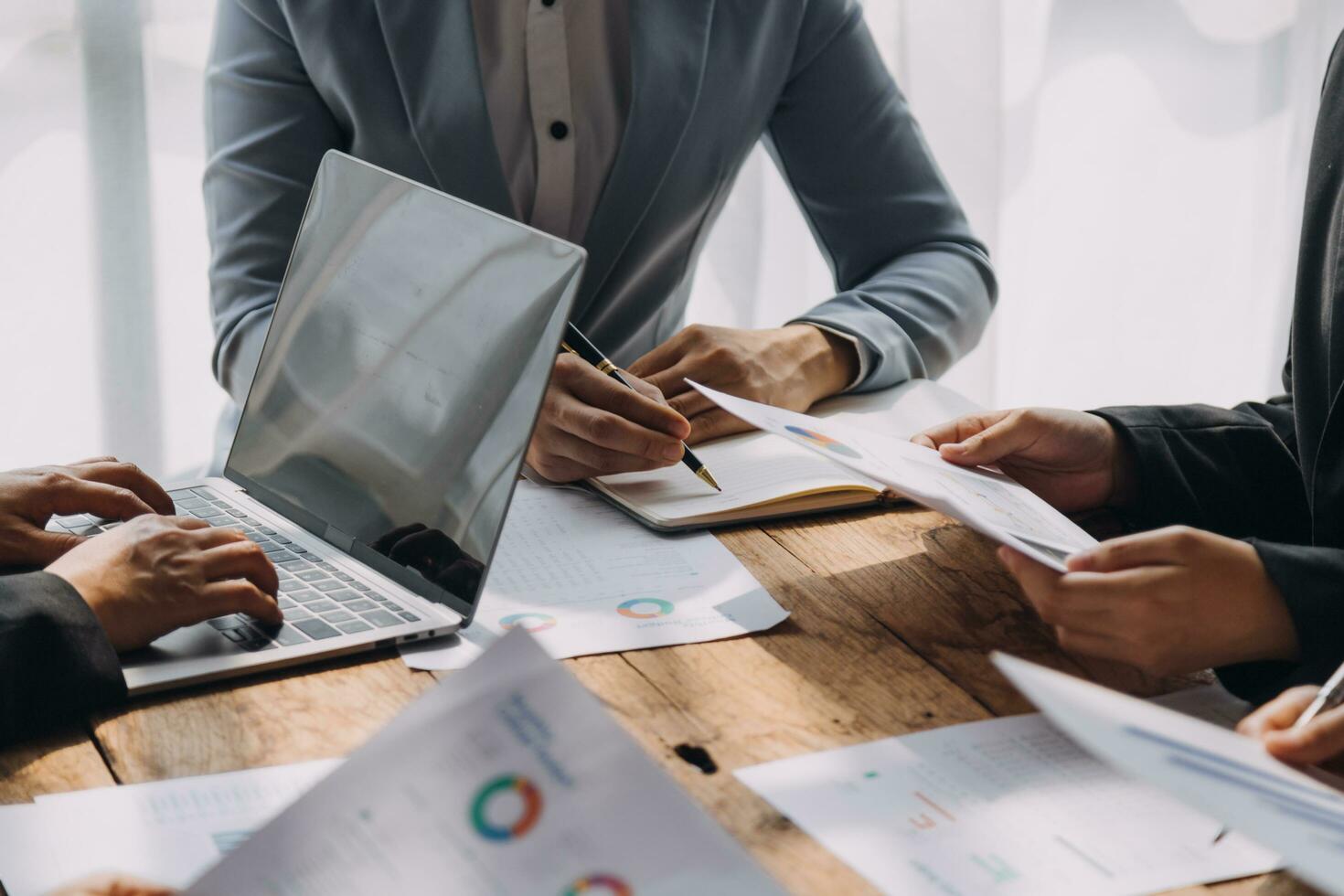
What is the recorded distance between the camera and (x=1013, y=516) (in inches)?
34.4

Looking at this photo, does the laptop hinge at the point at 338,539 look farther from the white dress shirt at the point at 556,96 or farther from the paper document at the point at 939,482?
the white dress shirt at the point at 556,96

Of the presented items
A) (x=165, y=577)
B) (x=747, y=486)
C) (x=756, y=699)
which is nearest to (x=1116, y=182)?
(x=747, y=486)

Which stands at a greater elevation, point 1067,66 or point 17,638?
point 1067,66

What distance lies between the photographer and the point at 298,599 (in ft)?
2.73

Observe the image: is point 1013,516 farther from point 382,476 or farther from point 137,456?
point 137,456

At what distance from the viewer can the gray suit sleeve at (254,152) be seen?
1.29m

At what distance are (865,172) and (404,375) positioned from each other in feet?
2.69

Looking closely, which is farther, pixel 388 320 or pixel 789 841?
pixel 388 320

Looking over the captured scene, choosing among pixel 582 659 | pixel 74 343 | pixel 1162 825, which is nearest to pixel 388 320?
pixel 582 659

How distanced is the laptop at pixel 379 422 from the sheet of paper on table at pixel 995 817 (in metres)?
0.27

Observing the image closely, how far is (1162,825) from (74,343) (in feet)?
6.07

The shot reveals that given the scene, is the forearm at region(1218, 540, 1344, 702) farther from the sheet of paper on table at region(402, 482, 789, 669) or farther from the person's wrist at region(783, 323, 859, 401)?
the person's wrist at region(783, 323, 859, 401)

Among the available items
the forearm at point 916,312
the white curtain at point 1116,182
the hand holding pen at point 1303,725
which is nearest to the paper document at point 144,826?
the hand holding pen at point 1303,725

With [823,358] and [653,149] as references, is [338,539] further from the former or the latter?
[653,149]
